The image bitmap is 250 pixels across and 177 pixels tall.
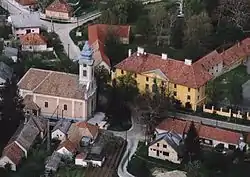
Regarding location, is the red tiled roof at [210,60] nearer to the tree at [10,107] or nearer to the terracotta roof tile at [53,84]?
the terracotta roof tile at [53,84]

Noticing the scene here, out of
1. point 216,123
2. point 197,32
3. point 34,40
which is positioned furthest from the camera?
point 34,40

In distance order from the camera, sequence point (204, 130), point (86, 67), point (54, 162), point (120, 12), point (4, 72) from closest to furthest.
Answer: point (54, 162) < point (204, 130) < point (86, 67) < point (4, 72) < point (120, 12)

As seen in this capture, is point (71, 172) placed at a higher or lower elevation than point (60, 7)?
lower

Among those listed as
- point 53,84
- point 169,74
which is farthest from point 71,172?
point 169,74

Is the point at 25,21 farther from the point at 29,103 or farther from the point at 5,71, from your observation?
the point at 29,103

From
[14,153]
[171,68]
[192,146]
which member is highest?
[171,68]

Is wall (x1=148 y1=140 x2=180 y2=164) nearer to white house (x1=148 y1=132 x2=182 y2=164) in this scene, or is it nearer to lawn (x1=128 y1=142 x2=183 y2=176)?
white house (x1=148 y1=132 x2=182 y2=164)

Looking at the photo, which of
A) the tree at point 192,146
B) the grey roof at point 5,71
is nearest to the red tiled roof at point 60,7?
the grey roof at point 5,71
